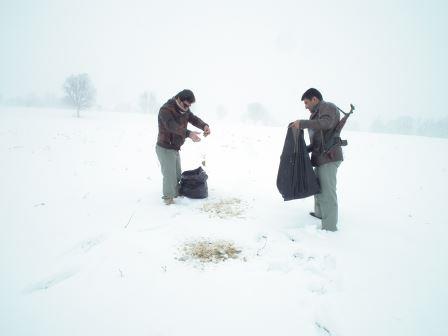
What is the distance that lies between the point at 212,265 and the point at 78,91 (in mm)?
49387

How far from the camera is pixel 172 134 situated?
5.78m

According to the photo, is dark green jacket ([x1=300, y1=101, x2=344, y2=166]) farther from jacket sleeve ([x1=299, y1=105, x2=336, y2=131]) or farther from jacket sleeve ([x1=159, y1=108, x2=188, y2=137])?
jacket sleeve ([x1=159, y1=108, x2=188, y2=137])

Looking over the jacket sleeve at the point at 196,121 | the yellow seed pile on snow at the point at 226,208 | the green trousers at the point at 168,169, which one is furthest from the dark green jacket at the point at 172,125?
the yellow seed pile on snow at the point at 226,208

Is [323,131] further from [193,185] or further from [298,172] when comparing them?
[193,185]

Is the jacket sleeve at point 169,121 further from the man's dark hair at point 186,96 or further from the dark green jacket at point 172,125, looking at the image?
the man's dark hair at point 186,96

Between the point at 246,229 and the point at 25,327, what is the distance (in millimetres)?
3141

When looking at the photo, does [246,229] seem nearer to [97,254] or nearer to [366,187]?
[97,254]

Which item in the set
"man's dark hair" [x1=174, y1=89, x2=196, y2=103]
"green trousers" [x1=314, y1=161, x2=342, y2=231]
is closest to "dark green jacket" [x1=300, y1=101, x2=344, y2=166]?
"green trousers" [x1=314, y1=161, x2=342, y2=231]

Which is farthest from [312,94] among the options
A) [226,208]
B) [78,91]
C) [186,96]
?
[78,91]

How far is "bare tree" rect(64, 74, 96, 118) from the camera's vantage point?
44156mm

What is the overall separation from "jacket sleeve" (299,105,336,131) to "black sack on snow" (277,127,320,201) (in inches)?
10.5

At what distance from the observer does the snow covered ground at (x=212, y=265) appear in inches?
104

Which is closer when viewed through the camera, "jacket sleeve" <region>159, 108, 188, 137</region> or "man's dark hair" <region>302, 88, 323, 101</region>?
"man's dark hair" <region>302, 88, 323, 101</region>

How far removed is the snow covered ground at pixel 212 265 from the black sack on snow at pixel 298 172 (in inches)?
26.9
